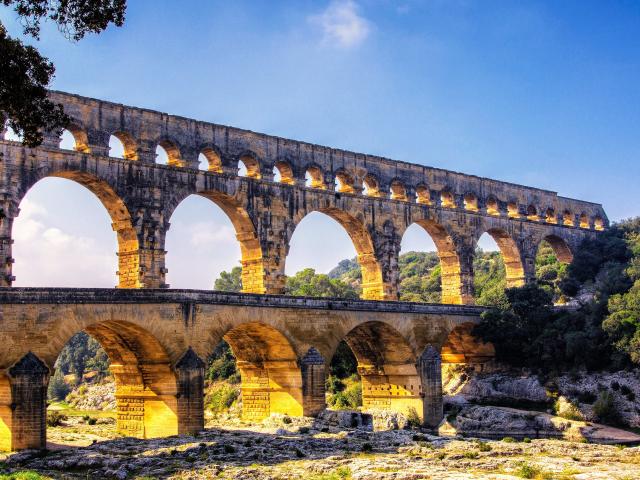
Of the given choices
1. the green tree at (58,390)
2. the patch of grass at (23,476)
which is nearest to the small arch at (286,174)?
the patch of grass at (23,476)

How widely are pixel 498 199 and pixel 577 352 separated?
11544mm

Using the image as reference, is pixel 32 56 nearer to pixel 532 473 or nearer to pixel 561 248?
pixel 532 473

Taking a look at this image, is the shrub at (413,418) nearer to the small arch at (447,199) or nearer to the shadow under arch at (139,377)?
the shadow under arch at (139,377)

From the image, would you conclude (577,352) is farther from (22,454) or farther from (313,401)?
(22,454)

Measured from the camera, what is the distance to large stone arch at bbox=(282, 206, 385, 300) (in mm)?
43031

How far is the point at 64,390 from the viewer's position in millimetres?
72312

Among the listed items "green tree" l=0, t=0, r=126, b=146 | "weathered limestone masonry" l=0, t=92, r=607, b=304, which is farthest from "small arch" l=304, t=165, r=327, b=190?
"green tree" l=0, t=0, r=126, b=146

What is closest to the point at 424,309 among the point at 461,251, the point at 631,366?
the point at 461,251

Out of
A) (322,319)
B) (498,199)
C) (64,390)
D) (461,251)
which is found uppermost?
(498,199)

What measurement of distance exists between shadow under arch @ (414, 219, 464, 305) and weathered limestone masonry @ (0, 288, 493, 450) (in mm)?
4658

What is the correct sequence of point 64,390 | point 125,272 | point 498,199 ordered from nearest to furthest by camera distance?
1. point 125,272
2. point 498,199
3. point 64,390

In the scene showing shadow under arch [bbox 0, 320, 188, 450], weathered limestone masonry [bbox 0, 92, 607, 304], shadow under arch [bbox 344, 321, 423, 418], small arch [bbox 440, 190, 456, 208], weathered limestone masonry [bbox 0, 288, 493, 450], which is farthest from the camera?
small arch [bbox 440, 190, 456, 208]

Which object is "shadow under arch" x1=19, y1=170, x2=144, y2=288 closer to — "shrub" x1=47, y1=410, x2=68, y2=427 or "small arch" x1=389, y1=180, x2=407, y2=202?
"shrub" x1=47, y1=410, x2=68, y2=427

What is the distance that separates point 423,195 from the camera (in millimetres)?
47031
